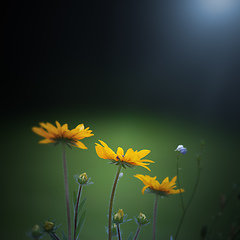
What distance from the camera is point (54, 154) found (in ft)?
2.72

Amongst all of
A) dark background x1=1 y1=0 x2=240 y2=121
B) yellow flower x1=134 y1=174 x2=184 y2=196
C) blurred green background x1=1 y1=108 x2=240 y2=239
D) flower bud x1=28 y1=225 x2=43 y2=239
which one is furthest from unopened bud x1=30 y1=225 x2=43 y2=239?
dark background x1=1 y1=0 x2=240 y2=121

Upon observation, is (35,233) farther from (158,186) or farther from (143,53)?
(143,53)

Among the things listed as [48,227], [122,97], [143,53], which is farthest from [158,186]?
[143,53]

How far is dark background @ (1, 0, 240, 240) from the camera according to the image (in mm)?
808

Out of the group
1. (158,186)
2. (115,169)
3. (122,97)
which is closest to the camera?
(158,186)

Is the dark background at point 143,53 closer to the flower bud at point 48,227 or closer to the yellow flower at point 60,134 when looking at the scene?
the yellow flower at point 60,134

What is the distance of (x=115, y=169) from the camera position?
2.70 feet

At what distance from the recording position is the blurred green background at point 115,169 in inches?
30.6

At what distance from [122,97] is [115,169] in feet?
1.05

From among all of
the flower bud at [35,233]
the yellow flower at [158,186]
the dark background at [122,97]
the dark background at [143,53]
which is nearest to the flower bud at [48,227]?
the flower bud at [35,233]

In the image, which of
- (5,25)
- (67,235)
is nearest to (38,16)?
(5,25)

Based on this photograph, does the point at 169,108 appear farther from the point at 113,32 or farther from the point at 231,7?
the point at 231,7

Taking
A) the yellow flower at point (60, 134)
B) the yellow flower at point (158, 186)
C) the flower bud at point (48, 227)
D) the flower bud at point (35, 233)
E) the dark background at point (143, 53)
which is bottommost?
the flower bud at point (35, 233)

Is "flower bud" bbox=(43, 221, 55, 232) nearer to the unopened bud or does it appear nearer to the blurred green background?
the unopened bud
